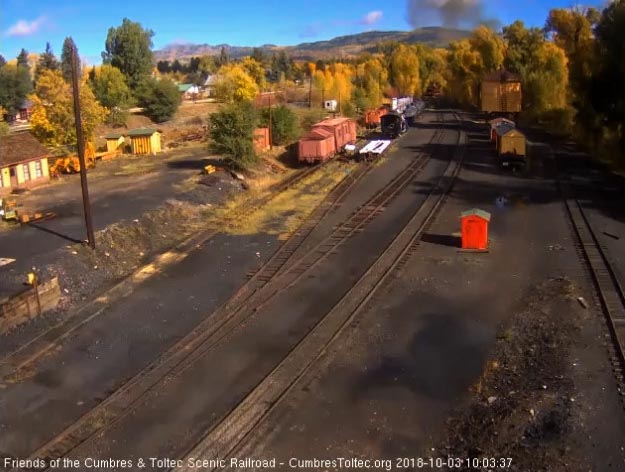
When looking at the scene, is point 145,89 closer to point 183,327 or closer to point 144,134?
point 144,134

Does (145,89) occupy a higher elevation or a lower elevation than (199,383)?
higher

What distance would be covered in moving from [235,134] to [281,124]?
13.4 meters

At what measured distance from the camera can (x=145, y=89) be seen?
78562 millimetres

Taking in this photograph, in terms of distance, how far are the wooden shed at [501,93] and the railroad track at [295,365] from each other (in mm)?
41613

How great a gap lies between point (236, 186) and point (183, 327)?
16924 millimetres

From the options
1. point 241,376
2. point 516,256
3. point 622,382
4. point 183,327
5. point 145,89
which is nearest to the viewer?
point 622,382

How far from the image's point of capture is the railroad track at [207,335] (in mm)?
9850

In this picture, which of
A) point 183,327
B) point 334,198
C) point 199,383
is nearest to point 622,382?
point 199,383

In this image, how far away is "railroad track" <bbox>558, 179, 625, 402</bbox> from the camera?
1190cm

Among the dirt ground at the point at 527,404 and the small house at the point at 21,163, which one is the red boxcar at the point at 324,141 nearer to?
the small house at the point at 21,163

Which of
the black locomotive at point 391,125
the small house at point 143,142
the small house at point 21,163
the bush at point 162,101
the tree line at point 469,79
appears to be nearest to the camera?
the small house at point 21,163

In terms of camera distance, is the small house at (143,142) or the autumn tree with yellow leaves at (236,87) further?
the autumn tree with yellow leaves at (236,87)

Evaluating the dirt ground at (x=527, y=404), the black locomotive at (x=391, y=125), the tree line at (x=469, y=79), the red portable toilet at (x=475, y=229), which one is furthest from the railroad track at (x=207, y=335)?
the black locomotive at (x=391, y=125)

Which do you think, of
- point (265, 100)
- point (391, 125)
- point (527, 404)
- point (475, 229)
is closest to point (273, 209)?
point (475, 229)
